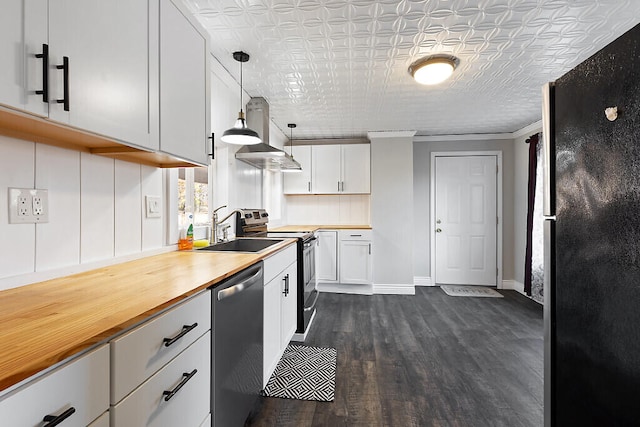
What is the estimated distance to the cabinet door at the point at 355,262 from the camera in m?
4.31

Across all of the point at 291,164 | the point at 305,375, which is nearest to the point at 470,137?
the point at 291,164

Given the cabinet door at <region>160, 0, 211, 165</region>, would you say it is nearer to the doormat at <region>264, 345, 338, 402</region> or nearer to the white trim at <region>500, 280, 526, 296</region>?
the doormat at <region>264, 345, 338, 402</region>

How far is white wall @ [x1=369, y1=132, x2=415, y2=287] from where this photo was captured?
4426 millimetres

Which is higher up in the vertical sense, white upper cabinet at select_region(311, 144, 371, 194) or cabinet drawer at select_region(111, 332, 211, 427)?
white upper cabinet at select_region(311, 144, 371, 194)

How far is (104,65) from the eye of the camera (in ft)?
3.34

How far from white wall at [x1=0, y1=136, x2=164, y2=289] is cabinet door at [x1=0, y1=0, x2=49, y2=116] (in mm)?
357

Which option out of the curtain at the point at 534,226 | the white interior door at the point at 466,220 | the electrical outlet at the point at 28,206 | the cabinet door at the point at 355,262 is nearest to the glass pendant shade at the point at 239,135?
the electrical outlet at the point at 28,206

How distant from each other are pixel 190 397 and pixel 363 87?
8.89 feet

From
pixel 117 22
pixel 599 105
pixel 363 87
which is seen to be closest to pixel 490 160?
pixel 363 87

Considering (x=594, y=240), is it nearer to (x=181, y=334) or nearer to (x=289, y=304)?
(x=181, y=334)

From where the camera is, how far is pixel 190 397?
3.33ft

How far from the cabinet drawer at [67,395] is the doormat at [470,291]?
14.2 feet

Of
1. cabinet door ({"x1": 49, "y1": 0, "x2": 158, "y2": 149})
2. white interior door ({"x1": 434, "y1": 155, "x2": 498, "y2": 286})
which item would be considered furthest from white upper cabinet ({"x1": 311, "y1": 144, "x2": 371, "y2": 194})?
cabinet door ({"x1": 49, "y1": 0, "x2": 158, "y2": 149})

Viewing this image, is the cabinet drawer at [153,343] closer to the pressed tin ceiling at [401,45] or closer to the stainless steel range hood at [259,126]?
the pressed tin ceiling at [401,45]
